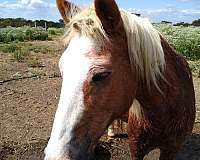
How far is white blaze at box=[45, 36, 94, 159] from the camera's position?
2.10 meters

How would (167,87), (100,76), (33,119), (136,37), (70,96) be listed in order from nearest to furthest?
(70,96)
(100,76)
(136,37)
(167,87)
(33,119)

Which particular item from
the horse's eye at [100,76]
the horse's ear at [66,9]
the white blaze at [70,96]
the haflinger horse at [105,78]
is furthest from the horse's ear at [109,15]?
the horse's ear at [66,9]

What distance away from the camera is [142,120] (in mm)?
3162

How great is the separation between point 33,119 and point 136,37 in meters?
4.11

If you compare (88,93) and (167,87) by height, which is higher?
(88,93)

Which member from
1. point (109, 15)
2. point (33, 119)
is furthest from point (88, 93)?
point (33, 119)

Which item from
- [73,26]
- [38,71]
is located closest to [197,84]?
[38,71]

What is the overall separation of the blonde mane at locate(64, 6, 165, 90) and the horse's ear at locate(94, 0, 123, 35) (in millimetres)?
44

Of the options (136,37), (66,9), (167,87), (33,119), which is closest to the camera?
(136,37)

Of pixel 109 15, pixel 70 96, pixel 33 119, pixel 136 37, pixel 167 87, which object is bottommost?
pixel 33 119

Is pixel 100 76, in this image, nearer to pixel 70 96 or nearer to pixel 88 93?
pixel 88 93

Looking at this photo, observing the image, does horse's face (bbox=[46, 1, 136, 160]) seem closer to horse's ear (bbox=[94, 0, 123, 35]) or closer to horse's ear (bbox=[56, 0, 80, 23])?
horse's ear (bbox=[94, 0, 123, 35])

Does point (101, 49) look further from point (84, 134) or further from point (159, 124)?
point (159, 124)

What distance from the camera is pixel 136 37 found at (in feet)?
8.37
